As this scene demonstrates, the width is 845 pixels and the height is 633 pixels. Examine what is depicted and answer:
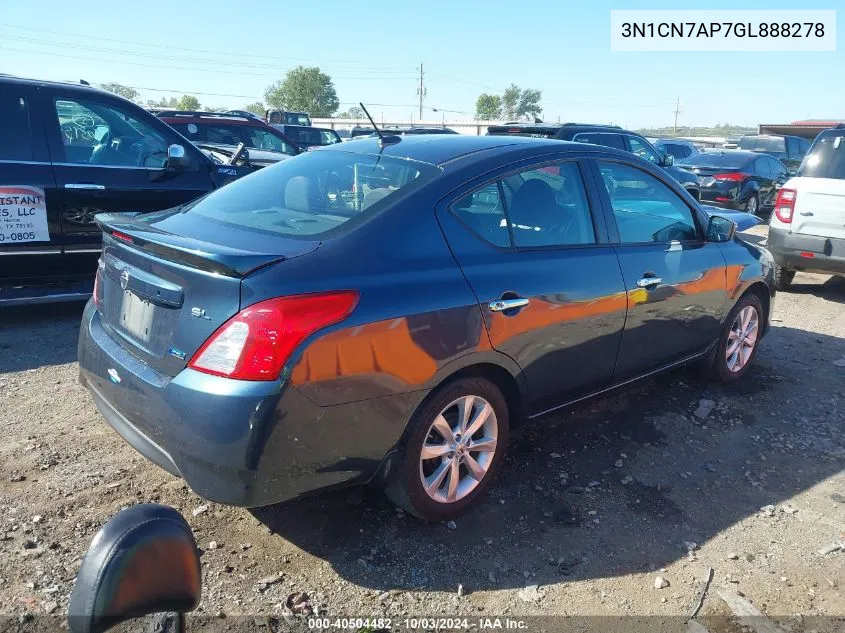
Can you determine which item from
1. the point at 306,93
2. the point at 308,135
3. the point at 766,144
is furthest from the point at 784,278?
the point at 306,93

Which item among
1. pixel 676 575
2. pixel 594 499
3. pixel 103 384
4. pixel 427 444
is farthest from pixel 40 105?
pixel 676 575

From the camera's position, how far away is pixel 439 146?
11.3 ft

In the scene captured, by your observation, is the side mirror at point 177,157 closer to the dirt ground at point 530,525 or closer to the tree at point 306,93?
the dirt ground at point 530,525

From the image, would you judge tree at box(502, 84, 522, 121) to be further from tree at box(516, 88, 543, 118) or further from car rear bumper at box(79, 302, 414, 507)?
car rear bumper at box(79, 302, 414, 507)

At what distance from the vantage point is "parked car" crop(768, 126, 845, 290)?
717cm

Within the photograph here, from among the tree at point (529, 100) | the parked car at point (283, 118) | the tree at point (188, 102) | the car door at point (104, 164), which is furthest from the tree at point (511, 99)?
the car door at point (104, 164)

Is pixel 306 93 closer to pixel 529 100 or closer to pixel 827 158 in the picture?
pixel 529 100

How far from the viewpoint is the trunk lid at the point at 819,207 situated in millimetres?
7141

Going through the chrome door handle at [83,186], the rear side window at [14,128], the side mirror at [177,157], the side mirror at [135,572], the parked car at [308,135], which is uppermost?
the parked car at [308,135]

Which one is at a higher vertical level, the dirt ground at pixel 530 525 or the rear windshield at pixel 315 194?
the rear windshield at pixel 315 194

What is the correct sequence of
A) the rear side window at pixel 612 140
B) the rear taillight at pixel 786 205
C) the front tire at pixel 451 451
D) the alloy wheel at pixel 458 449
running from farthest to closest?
the rear side window at pixel 612 140, the rear taillight at pixel 786 205, the alloy wheel at pixel 458 449, the front tire at pixel 451 451

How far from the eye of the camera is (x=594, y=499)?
3418mm

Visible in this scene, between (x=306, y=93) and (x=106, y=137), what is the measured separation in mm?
95723

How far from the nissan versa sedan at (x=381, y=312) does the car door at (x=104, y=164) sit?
2.35m
